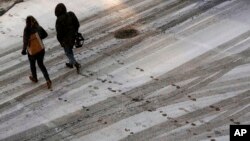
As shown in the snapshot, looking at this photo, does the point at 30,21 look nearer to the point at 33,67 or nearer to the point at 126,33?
the point at 33,67

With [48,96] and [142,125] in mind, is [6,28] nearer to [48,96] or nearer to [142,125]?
[48,96]

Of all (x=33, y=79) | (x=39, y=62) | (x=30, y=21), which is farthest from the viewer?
(x=33, y=79)

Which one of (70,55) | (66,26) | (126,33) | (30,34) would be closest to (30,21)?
(30,34)

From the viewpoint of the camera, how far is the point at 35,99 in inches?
407

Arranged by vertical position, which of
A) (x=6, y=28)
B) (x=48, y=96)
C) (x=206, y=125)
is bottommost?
(x=206, y=125)

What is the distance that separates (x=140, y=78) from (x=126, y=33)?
2468mm

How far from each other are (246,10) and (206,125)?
5260 mm

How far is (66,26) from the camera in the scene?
10.5m

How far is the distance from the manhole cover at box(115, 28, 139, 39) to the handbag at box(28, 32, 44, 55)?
9.61ft

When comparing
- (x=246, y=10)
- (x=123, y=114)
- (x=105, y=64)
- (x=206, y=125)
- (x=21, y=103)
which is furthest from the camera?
(x=246, y=10)

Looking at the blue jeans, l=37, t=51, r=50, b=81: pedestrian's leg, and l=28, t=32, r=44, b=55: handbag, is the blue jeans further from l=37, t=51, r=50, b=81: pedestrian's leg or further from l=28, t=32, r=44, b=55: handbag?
l=28, t=32, r=44, b=55: handbag

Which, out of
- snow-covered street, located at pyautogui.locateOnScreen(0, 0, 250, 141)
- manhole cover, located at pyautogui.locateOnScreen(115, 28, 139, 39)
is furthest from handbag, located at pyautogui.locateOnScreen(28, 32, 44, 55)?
manhole cover, located at pyautogui.locateOnScreen(115, 28, 139, 39)

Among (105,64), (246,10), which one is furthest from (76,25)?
(246,10)

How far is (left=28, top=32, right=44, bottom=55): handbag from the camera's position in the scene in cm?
1007
